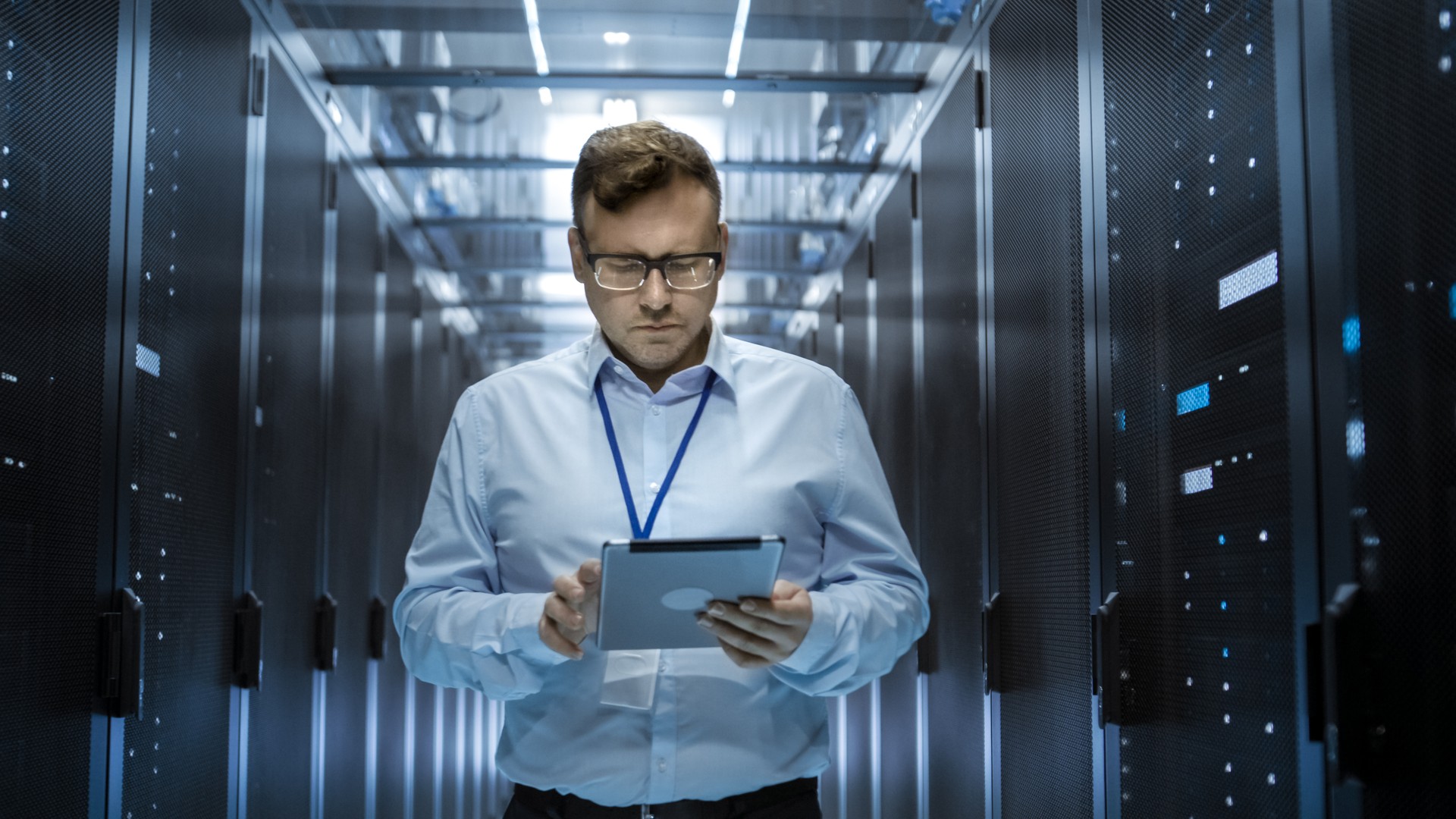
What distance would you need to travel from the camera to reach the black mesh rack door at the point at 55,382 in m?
2.04

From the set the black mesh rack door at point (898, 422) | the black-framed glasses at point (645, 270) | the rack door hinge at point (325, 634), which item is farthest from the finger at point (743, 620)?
the rack door hinge at point (325, 634)

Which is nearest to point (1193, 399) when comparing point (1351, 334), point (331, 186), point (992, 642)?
point (1351, 334)

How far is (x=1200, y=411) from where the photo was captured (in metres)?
2.00

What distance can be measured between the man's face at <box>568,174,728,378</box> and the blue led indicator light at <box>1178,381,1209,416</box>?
0.80 meters

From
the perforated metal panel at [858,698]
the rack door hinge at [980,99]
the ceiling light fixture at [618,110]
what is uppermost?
the ceiling light fixture at [618,110]

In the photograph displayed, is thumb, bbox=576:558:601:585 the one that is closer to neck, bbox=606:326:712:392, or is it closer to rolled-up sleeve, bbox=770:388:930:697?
rolled-up sleeve, bbox=770:388:930:697

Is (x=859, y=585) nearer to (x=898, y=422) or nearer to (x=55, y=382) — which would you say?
(x=55, y=382)

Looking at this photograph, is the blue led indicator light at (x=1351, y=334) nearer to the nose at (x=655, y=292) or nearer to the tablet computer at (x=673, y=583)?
the tablet computer at (x=673, y=583)

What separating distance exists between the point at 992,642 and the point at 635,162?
188 cm

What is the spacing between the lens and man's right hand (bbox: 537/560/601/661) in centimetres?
152

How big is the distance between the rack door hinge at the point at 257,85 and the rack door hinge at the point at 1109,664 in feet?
8.27

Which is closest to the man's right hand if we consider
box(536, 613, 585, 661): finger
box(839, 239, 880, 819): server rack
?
box(536, 613, 585, 661): finger

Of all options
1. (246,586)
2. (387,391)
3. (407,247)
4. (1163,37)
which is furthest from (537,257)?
(1163,37)

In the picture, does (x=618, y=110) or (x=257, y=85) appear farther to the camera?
(x=618, y=110)
